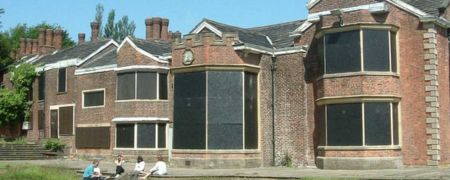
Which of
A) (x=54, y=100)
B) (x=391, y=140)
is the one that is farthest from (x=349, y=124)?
(x=54, y=100)

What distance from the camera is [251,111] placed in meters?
28.7

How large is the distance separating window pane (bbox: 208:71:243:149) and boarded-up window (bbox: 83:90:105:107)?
10032 millimetres

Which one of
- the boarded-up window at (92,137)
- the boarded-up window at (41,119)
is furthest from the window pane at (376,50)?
the boarded-up window at (41,119)

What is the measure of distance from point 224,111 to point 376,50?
752 centimetres

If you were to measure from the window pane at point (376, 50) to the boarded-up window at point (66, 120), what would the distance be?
820 inches

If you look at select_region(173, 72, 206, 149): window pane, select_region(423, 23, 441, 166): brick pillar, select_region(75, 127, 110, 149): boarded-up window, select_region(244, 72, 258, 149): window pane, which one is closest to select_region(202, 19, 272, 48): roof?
select_region(244, 72, 258, 149): window pane

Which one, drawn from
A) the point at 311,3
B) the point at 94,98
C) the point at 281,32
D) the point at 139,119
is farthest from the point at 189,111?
the point at 94,98

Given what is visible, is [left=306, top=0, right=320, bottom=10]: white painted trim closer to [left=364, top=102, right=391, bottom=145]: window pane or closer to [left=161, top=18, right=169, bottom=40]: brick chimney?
[left=364, top=102, right=391, bottom=145]: window pane

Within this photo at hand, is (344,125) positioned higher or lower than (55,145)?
higher

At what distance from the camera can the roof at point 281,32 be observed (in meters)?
30.9

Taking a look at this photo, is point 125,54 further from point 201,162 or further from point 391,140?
point 391,140

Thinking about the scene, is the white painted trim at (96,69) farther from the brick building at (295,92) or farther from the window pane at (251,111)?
the window pane at (251,111)

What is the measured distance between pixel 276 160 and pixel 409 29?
29.5 ft

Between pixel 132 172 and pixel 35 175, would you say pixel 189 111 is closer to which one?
pixel 132 172
